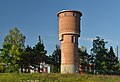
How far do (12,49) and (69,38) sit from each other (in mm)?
8702

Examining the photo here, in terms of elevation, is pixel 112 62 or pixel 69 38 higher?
pixel 69 38

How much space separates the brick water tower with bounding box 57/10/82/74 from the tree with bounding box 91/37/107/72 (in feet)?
21.6

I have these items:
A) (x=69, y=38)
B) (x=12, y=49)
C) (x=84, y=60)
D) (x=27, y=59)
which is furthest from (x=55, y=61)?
(x=12, y=49)

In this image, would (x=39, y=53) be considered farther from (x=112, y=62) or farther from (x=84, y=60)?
(x=112, y=62)

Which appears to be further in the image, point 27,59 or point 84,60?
point 84,60

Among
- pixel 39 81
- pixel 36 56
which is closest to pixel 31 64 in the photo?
pixel 36 56

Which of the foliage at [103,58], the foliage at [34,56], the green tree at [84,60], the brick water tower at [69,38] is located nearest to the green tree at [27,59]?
the foliage at [34,56]

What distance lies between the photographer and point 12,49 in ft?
134

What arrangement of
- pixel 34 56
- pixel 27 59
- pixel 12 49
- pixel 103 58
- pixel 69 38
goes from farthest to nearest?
pixel 103 58
pixel 34 56
pixel 27 59
pixel 69 38
pixel 12 49

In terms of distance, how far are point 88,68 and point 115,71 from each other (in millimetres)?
4894

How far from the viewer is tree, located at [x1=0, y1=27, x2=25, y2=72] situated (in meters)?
41.1

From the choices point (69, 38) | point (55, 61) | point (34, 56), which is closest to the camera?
point (69, 38)

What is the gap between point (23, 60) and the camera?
44.2 m

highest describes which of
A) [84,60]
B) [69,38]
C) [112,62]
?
[69,38]
